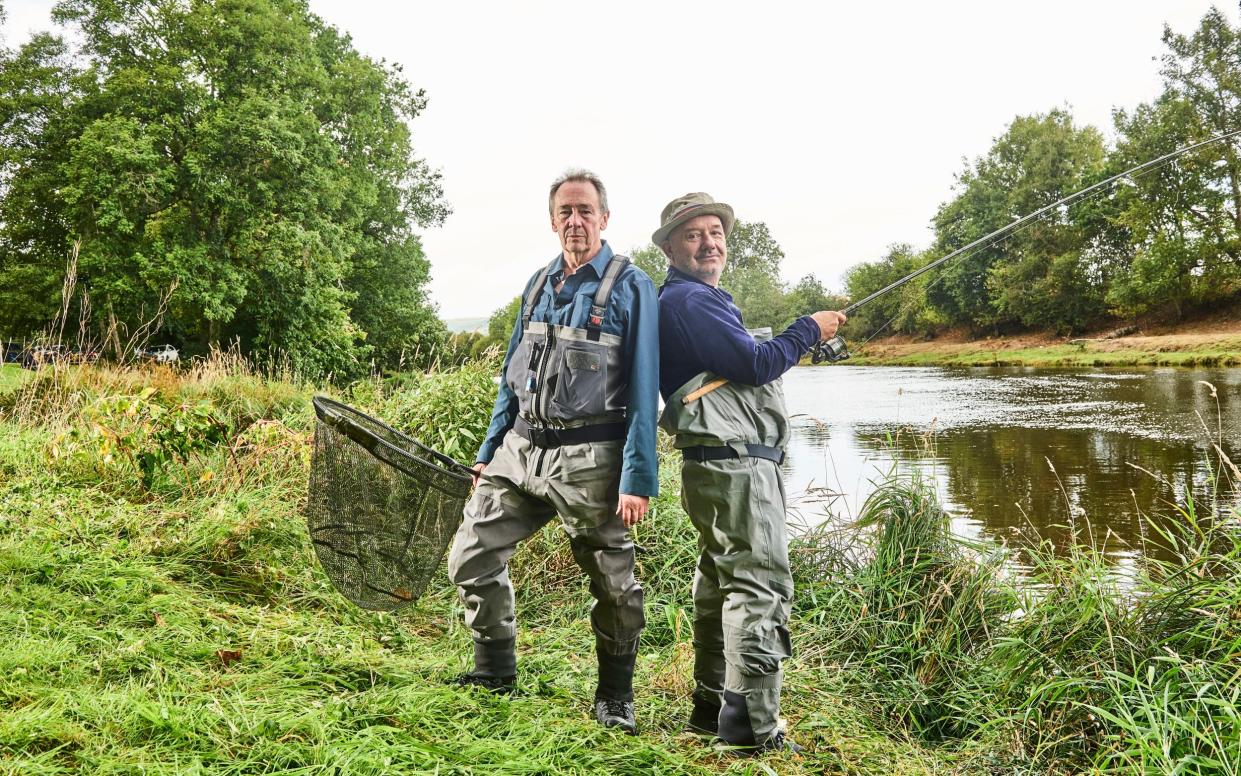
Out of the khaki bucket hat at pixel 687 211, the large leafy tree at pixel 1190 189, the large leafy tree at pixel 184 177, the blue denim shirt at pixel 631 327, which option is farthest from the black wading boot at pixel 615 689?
the large leafy tree at pixel 1190 189

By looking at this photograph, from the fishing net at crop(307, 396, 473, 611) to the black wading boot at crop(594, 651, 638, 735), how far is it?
0.77 m

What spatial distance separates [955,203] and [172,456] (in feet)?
186

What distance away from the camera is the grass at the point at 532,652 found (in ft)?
7.34

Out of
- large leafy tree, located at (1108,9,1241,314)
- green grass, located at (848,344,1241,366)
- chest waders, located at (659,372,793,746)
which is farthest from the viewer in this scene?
large leafy tree, located at (1108,9,1241,314)

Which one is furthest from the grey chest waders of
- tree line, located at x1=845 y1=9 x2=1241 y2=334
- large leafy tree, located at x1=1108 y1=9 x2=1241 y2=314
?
large leafy tree, located at x1=1108 y1=9 x2=1241 y2=314

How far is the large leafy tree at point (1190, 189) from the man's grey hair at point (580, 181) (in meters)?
38.3

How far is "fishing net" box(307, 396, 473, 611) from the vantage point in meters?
2.82

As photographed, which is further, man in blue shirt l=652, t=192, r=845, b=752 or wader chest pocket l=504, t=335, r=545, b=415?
wader chest pocket l=504, t=335, r=545, b=415

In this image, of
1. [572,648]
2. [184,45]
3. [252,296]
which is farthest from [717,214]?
[184,45]

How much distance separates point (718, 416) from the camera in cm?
262

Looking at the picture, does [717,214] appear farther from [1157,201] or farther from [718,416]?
[1157,201]

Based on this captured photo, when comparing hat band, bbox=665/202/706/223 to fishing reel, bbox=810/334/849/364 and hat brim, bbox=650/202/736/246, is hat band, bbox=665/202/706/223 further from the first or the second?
fishing reel, bbox=810/334/849/364

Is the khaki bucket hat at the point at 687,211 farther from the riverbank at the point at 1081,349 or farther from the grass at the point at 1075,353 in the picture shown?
the grass at the point at 1075,353

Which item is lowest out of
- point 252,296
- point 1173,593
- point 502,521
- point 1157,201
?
point 1173,593
